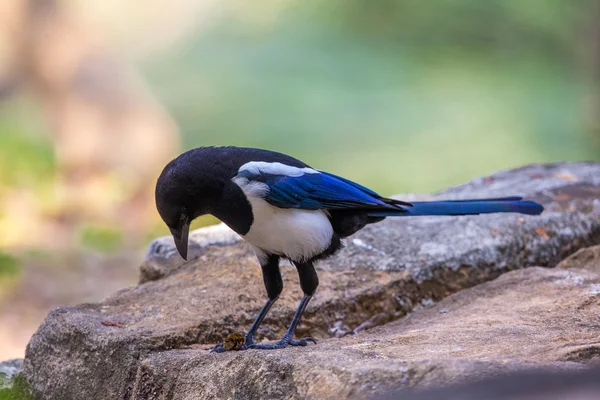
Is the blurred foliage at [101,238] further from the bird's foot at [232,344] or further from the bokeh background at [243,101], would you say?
the bird's foot at [232,344]

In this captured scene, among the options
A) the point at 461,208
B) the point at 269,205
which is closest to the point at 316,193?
the point at 269,205

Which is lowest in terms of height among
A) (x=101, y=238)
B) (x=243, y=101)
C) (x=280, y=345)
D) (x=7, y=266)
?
(x=280, y=345)

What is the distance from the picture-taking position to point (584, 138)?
45.3 ft

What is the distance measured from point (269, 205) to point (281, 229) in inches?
4.1

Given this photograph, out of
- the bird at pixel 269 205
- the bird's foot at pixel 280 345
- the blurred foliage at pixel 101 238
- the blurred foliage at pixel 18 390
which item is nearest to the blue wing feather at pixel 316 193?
the bird at pixel 269 205

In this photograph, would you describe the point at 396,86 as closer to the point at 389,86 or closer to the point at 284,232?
the point at 389,86

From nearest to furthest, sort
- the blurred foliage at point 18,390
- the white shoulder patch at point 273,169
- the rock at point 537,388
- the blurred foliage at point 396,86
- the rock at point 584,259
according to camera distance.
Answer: the rock at point 537,388 < the white shoulder patch at point 273,169 < the blurred foliage at point 18,390 < the rock at point 584,259 < the blurred foliage at point 396,86

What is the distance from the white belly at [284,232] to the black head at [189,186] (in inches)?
6.1

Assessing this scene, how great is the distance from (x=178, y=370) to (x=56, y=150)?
7.21m

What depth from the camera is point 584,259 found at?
14.5 ft

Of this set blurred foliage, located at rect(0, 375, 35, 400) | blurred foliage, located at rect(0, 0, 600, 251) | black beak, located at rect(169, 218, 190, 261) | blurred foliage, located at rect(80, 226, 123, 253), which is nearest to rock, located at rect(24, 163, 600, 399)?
blurred foliage, located at rect(0, 375, 35, 400)

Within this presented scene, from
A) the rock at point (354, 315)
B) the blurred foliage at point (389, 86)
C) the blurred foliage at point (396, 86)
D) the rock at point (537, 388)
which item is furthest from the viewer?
the blurred foliage at point (396, 86)

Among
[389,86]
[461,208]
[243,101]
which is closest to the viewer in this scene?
[461,208]

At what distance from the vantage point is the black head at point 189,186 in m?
3.21
